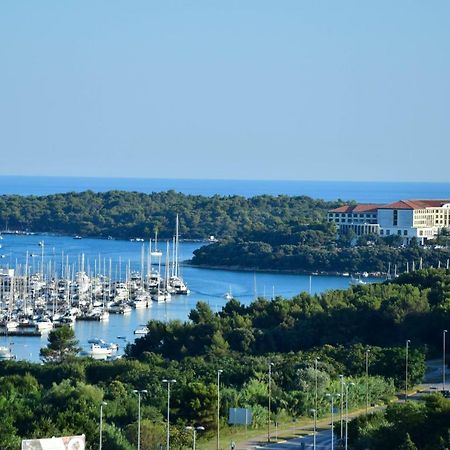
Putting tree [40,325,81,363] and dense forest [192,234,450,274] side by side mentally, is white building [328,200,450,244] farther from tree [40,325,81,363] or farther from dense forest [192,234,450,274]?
tree [40,325,81,363]

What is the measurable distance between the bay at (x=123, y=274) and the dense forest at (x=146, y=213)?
84.4 inches

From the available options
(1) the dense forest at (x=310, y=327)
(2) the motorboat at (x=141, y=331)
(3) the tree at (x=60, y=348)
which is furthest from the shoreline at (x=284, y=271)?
(3) the tree at (x=60, y=348)

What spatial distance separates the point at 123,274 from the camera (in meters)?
71.4

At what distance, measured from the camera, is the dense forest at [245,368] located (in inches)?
989

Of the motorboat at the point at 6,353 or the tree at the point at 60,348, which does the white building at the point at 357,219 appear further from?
the tree at the point at 60,348

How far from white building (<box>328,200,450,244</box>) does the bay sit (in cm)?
894

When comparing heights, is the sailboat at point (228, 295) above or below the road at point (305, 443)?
above

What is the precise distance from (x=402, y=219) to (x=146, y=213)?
23.3 m

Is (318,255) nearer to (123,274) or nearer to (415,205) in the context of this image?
(415,205)

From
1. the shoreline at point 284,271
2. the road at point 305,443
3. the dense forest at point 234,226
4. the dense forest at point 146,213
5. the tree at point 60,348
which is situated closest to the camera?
the road at point 305,443

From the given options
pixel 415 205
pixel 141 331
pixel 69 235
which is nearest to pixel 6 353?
pixel 141 331

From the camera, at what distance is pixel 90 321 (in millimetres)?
56188

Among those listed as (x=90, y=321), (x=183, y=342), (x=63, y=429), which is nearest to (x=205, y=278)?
(x=90, y=321)

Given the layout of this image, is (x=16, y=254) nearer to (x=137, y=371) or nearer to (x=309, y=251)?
(x=309, y=251)
